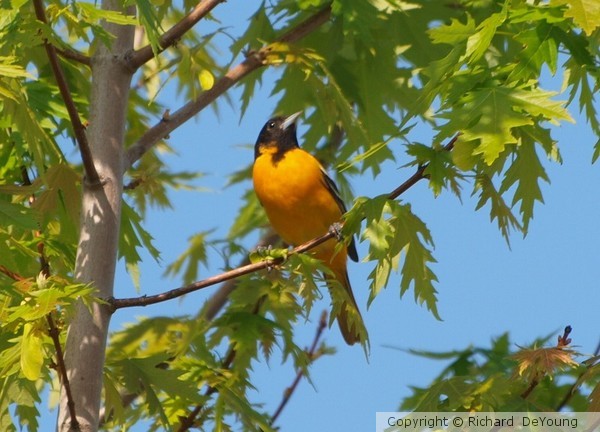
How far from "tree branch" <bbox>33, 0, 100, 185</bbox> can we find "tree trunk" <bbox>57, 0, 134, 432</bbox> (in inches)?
3.2

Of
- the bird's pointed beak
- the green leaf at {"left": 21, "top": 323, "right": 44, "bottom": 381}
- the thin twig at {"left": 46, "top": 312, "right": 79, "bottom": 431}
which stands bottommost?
the green leaf at {"left": 21, "top": 323, "right": 44, "bottom": 381}

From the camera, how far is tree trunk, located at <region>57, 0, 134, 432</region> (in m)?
3.70

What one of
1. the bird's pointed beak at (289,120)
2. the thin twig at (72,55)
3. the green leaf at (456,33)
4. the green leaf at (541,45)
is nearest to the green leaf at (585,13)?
the green leaf at (541,45)

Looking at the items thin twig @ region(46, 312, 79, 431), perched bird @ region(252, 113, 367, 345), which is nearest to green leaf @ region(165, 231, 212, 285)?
perched bird @ region(252, 113, 367, 345)

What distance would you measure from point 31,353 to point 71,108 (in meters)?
0.97

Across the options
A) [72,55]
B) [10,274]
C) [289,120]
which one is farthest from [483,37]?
[289,120]

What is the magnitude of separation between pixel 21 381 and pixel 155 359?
2.27 ft

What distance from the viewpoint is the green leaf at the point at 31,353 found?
298cm

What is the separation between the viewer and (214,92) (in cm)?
445

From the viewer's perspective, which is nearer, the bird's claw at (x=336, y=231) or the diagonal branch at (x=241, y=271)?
the diagonal branch at (x=241, y=271)

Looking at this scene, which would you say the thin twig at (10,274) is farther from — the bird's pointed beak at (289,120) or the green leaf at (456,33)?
the bird's pointed beak at (289,120)

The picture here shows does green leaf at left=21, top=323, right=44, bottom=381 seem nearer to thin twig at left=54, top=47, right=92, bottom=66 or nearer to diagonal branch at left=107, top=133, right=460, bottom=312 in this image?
diagonal branch at left=107, top=133, right=460, bottom=312

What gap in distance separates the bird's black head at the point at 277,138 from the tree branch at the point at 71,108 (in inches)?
93.3

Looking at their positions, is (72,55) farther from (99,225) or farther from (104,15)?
(104,15)
